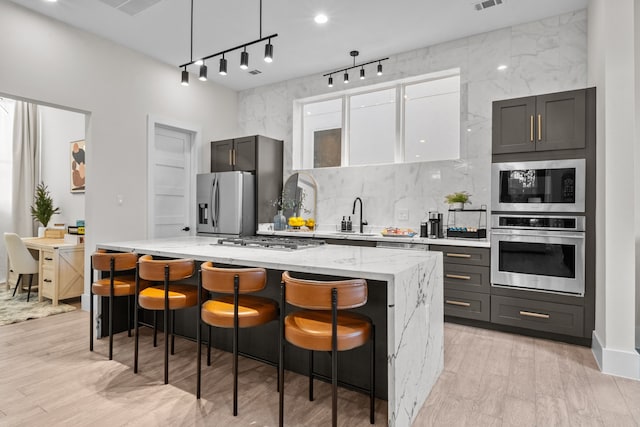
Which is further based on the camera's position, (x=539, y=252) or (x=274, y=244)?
(x=539, y=252)

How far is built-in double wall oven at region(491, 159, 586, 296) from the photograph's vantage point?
3156 mm

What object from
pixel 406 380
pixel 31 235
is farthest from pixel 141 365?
pixel 31 235

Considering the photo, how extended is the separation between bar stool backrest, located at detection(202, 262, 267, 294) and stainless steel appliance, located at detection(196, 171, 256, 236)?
290 cm

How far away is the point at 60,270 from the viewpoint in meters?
4.46

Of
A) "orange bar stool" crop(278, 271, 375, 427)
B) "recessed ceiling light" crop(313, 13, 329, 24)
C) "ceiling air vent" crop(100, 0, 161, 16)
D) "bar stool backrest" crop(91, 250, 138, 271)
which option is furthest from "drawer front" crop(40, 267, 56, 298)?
"recessed ceiling light" crop(313, 13, 329, 24)

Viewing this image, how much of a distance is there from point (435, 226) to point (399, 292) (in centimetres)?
235

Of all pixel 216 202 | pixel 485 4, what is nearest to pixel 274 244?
pixel 216 202

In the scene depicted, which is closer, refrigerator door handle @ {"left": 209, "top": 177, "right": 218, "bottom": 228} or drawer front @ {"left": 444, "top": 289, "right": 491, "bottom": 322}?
drawer front @ {"left": 444, "top": 289, "right": 491, "bottom": 322}

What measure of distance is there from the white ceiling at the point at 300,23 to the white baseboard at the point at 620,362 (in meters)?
3.22

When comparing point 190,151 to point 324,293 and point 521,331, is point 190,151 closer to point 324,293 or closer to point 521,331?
point 324,293

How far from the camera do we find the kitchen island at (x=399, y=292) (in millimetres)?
1822

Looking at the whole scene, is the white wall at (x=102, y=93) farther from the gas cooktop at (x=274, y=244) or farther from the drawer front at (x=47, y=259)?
the gas cooktop at (x=274, y=244)

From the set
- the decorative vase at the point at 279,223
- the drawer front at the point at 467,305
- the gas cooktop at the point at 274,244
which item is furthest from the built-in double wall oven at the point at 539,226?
the decorative vase at the point at 279,223

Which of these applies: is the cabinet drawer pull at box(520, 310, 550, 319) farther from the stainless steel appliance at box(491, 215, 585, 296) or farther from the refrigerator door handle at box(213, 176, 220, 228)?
the refrigerator door handle at box(213, 176, 220, 228)
